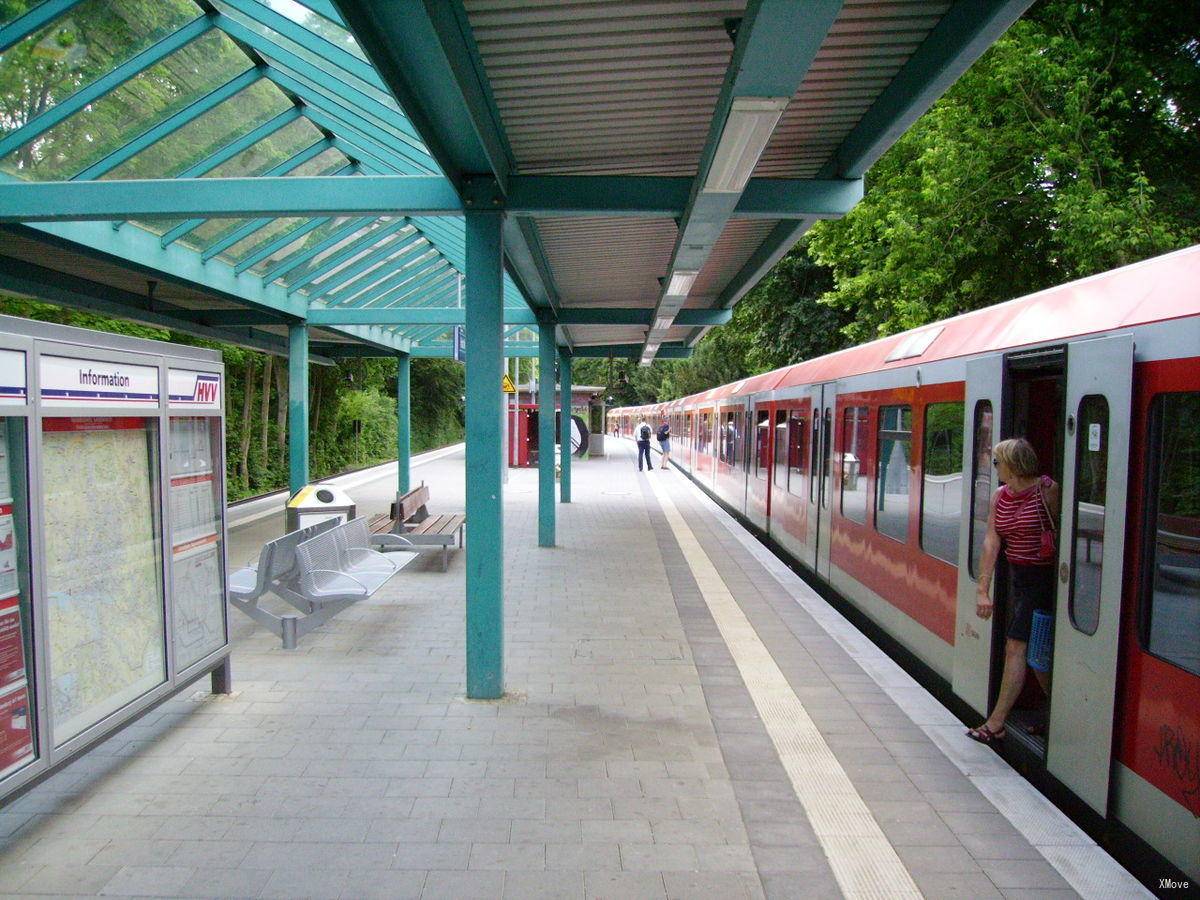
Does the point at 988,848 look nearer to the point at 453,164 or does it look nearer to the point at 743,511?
the point at 453,164

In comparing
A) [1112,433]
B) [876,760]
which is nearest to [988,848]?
[876,760]

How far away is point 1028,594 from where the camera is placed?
12.6ft

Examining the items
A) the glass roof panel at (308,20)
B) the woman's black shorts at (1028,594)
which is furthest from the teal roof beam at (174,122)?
the woman's black shorts at (1028,594)

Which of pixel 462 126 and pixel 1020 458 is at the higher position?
pixel 462 126

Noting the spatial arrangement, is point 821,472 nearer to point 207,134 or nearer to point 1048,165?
point 1048,165

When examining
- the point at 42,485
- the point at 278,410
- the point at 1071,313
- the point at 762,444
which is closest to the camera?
the point at 42,485

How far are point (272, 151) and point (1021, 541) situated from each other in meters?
7.11

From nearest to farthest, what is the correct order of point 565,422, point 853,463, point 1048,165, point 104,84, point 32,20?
point 32,20
point 104,84
point 853,463
point 1048,165
point 565,422

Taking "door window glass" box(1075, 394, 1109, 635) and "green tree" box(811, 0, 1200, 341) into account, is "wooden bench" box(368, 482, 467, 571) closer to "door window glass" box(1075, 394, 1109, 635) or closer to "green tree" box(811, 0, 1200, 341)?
"door window glass" box(1075, 394, 1109, 635)

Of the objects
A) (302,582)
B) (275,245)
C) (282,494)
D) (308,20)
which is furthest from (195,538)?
(282,494)

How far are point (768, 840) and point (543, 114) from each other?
3651mm

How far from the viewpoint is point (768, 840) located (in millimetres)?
3260

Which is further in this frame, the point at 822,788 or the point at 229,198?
the point at 229,198

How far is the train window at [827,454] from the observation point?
26.3ft
